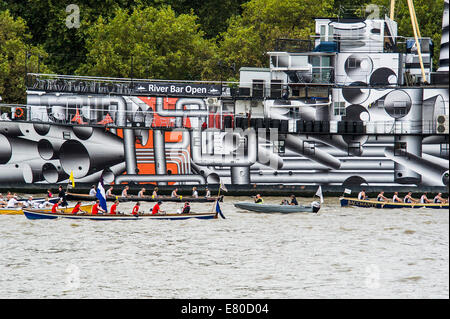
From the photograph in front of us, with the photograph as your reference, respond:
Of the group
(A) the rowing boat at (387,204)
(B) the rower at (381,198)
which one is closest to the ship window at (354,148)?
(B) the rower at (381,198)

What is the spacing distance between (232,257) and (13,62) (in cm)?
4200

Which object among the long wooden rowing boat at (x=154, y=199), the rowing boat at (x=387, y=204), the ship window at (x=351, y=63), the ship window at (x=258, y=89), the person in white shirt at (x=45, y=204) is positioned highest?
the ship window at (x=351, y=63)

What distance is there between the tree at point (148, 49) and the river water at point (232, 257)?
1030 inches

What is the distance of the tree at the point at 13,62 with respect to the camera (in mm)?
73125

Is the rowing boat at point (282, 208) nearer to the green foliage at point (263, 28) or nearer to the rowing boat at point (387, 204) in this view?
the rowing boat at point (387, 204)

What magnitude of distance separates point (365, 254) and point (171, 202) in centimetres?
2229

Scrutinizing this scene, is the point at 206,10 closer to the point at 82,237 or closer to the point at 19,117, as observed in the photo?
the point at 19,117

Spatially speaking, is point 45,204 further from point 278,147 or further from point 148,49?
point 148,49

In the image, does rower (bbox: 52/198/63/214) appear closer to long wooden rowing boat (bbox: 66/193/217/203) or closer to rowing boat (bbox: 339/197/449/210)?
long wooden rowing boat (bbox: 66/193/217/203)

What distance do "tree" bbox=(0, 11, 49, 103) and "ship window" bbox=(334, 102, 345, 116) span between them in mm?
27282

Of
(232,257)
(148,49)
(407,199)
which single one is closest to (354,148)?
(407,199)

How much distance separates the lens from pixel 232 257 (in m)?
39.2

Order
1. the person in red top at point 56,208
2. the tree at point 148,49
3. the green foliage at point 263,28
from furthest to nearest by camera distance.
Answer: the green foliage at point 263,28 < the tree at point 148,49 < the person in red top at point 56,208
